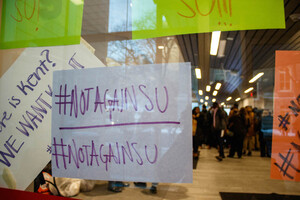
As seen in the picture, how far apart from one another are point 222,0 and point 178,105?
0.57 meters

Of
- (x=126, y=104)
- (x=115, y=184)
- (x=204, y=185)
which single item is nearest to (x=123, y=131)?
(x=126, y=104)

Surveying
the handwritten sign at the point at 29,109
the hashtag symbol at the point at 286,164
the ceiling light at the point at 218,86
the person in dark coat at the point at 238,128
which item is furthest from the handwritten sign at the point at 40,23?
the hashtag symbol at the point at 286,164

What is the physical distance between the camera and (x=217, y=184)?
136cm

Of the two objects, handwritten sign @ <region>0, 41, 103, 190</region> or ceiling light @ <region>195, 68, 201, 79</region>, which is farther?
handwritten sign @ <region>0, 41, 103, 190</region>

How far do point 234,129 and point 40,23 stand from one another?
134cm

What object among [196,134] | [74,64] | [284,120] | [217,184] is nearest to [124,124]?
[196,134]

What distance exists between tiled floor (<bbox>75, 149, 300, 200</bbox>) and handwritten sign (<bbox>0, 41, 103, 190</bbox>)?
1.41 feet

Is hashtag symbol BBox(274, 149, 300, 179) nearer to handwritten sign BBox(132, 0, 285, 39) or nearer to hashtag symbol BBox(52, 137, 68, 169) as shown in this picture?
handwritten sign BBox(132, 0, 285, 39)

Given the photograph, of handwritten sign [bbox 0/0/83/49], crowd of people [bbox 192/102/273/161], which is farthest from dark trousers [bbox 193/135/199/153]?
handwritten sign [bbox 0/0/83/49]

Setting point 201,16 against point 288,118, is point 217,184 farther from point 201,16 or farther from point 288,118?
point 201,16

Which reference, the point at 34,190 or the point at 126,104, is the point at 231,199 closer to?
the point at 126,104

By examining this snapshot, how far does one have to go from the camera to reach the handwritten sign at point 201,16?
42.9 inches

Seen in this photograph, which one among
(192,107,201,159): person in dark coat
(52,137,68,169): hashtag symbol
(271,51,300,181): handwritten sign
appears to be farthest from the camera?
(52,137,68,169): hashtag symbol

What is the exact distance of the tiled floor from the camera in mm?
1098
